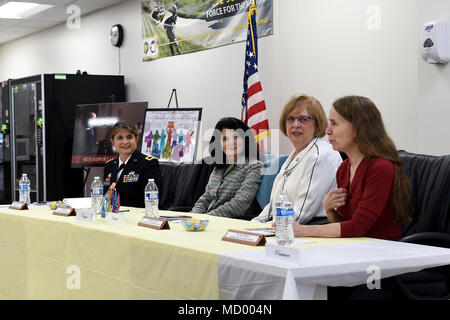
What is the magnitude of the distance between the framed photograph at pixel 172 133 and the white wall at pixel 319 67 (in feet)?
1.14

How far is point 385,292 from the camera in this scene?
212cm

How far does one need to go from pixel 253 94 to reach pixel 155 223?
8.44 feet

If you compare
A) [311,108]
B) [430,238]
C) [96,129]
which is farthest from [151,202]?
[96,129]

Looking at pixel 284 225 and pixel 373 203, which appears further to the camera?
pixel 373 203

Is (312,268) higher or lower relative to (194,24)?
lower

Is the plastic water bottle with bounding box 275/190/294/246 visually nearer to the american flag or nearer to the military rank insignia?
the military rank insignia

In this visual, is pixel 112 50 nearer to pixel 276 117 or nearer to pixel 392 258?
pixel 276 117

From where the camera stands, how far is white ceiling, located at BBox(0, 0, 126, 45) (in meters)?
7.43

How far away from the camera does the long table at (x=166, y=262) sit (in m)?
1.78

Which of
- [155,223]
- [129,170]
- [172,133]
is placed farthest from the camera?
[172,133]

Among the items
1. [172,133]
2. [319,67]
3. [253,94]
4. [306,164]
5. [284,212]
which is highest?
[319,67]

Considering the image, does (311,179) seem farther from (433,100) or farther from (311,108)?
(433,100)

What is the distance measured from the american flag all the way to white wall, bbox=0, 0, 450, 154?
0.36 meters

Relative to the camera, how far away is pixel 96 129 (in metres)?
6.95
